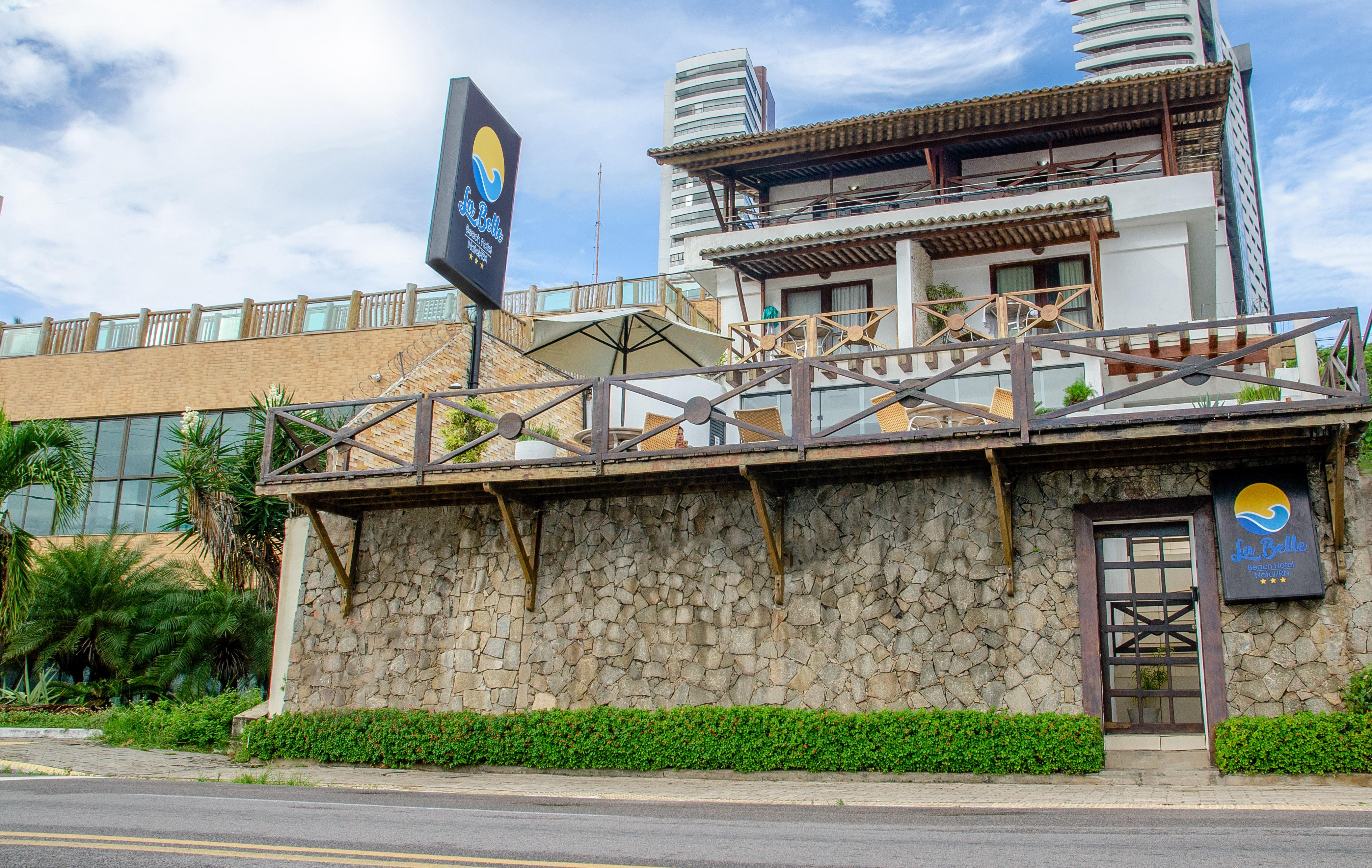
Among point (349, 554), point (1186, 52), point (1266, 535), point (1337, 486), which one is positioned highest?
point (1186, 52)

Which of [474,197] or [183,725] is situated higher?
[474,197]

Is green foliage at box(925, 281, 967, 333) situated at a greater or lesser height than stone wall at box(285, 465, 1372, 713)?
greater

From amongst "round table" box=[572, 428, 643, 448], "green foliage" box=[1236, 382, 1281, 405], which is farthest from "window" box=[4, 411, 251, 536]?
"green foliage" box=[1236, 382, 1281, 405]

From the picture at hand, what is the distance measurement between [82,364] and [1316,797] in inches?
969

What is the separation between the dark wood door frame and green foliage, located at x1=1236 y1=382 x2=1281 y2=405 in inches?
47.6

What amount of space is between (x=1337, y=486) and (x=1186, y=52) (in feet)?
225

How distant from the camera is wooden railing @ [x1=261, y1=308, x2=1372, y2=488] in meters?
10.2

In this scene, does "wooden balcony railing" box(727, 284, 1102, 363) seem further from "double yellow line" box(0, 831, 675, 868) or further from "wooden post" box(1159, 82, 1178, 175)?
"double yellow line" box(0, 831, 675, 868)

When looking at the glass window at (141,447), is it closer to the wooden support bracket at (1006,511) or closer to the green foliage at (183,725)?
the green foliage at (183,725)

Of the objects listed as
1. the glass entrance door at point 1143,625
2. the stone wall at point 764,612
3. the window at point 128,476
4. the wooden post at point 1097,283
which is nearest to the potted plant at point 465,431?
the stone wall at point 764,612

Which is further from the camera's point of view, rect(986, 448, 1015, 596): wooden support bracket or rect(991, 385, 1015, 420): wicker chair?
rect(991, 385, 1015, 420): wicker chair

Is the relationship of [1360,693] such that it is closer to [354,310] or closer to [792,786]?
[792,786]

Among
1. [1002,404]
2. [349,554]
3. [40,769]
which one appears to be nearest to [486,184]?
[349,554]

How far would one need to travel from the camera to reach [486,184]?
15.7 metres
